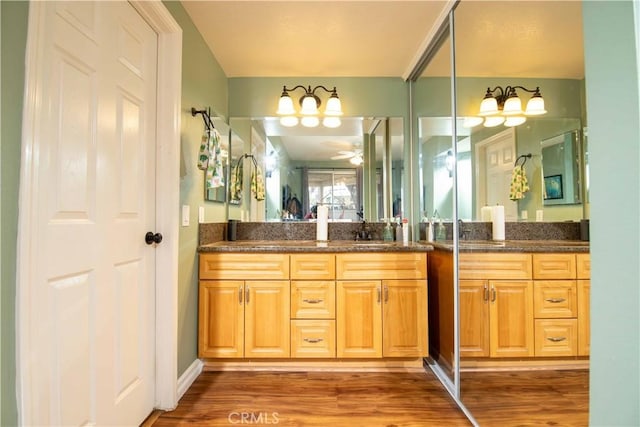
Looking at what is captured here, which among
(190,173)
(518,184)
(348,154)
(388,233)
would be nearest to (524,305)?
(518,184)

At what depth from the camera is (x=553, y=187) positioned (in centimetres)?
107

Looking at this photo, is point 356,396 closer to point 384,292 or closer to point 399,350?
point 399,350

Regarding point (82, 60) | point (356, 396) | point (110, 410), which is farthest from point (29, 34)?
point (356, 396)

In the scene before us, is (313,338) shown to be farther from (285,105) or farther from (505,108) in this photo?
(285,105)

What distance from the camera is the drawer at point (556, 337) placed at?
0.98 m

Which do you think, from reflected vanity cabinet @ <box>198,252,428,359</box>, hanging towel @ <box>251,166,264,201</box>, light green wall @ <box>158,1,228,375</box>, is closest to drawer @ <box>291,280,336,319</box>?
reflected vanity cabinet @ <box>198,252,428,359</box>

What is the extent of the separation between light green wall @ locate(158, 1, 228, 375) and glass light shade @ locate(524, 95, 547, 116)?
1.81 meters

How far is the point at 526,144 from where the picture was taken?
1.25 metres

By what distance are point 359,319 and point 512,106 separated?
156 cm

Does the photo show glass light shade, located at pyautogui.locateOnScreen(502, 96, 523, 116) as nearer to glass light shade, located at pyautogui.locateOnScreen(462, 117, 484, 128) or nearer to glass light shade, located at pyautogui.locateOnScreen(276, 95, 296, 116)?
glass light shade, located at pyautogui.locateOnScreen(462, 117, 484, 128)

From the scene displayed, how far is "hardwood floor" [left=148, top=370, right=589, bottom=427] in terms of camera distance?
1.35 m

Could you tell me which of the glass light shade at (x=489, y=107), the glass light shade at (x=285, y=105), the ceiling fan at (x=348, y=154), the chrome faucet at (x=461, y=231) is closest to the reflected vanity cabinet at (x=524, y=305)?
the chrome faucet at (x=461, y=231)

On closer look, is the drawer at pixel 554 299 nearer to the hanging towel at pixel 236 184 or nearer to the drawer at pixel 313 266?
the drawer at pixel 313 266

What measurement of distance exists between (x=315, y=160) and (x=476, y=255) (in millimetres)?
1590
